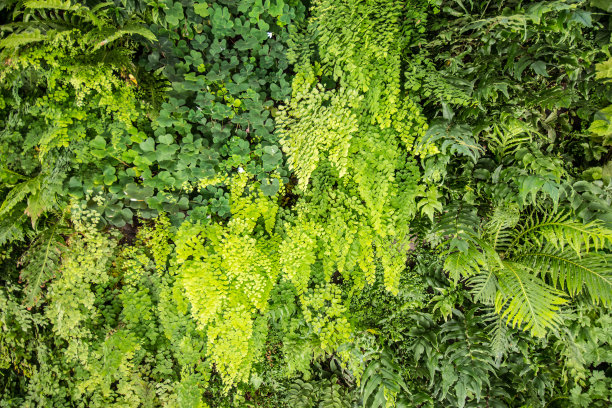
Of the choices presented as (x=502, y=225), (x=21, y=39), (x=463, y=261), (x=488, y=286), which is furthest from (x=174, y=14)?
(x=488, y=286)

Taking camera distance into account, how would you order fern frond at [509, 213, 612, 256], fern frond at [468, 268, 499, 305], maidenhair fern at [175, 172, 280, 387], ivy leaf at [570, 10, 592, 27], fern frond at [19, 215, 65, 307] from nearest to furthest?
ivy leaf at [570, 10, 592, 27]
fern frond at [509, 213, 612, 256]
fern frond at [468, 268, 499, 305]
maidenhair fern at [175, 172, 280, 387]
fern frond at [19, 215, 65, 307]

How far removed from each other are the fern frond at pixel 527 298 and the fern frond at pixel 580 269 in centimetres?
9

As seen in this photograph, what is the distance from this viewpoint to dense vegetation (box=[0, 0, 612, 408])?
5.72 ft

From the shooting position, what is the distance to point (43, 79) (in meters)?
2.07

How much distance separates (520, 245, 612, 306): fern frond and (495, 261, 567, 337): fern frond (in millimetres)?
92

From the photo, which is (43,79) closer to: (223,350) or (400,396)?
(223,350)

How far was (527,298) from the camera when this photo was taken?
1737 mm

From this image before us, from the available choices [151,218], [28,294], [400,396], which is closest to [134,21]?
[151,218]

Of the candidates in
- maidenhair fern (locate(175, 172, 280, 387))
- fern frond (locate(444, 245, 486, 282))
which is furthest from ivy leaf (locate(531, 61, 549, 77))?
maidenhair fern (locate(175, 172, 280, 387))

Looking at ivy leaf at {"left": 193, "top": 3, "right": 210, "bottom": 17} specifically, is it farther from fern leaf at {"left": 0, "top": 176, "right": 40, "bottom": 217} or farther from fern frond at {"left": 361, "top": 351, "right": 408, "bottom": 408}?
fern frond at {"left": 361, "top": 351, "right": 408, "bottom": 408}

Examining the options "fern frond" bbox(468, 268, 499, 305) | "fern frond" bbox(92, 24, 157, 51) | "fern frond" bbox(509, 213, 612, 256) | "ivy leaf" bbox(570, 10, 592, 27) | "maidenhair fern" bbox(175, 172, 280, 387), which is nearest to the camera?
"ivy leaf" bbox(570, 10, 592, 27)

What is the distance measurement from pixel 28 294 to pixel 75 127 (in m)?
1.25

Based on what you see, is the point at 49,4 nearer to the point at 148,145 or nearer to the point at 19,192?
the point at 148,145

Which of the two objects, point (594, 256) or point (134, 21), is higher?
point (134, 21)
